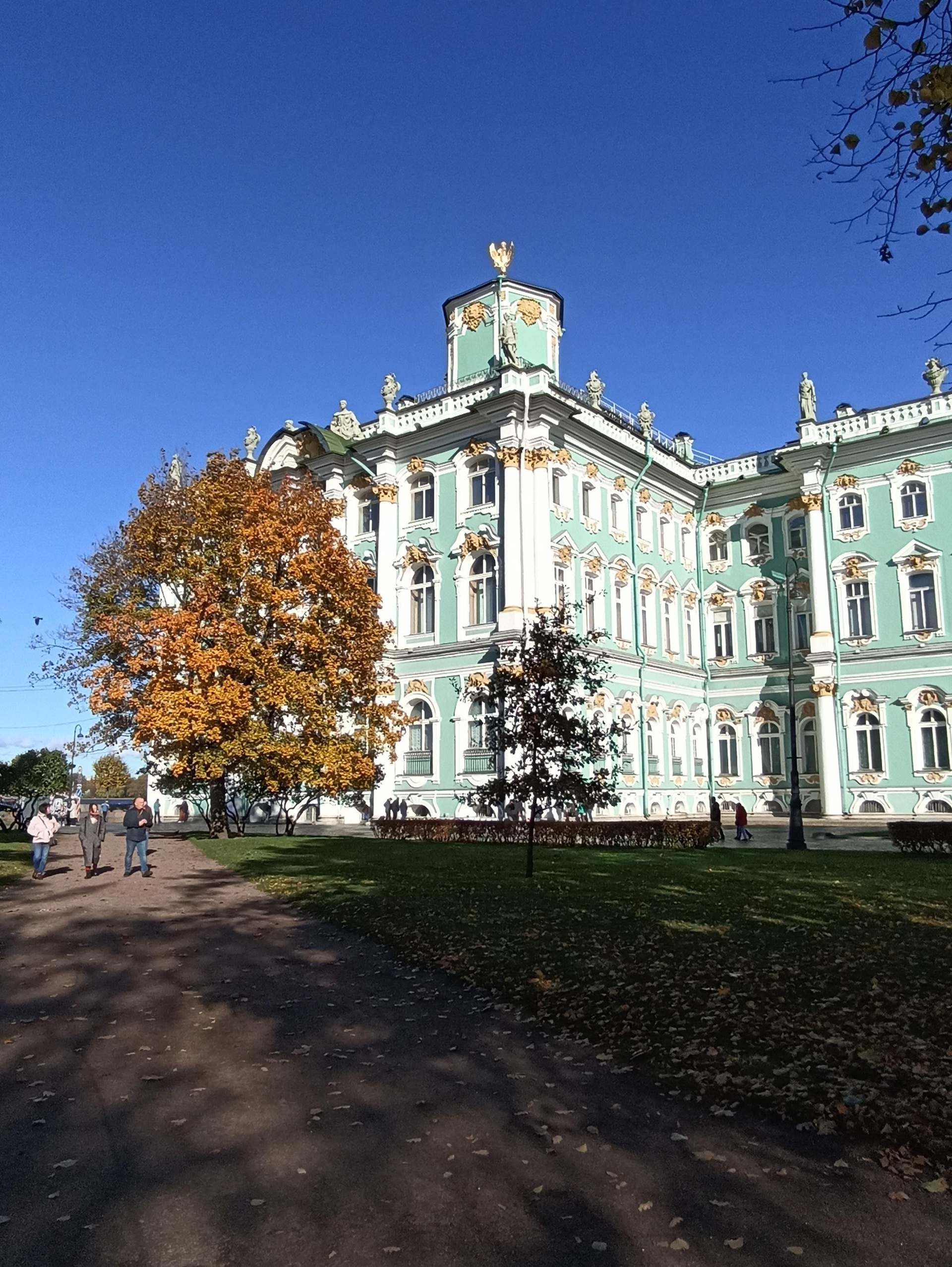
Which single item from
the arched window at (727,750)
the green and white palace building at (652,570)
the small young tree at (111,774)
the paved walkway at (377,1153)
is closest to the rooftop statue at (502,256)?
the green and white palace building at (652,570)

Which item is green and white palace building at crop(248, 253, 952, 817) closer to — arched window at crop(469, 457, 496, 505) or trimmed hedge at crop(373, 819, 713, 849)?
arched window at crop(469, 457, 496, 505)

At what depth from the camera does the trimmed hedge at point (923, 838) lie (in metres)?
22.3

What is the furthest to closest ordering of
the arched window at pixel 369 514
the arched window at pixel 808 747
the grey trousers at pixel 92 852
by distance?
the arched window at pixel 369 514 < the arched window at pixel 808 747 < the grey trousers at pixel 92 852

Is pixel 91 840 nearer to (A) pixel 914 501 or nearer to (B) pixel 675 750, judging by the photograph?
(B) pixel 675 750

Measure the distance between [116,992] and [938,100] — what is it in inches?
388

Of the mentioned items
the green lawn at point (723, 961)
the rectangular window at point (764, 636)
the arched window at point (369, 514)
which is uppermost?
the arched window at point (369, 514)

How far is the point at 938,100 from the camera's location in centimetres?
610

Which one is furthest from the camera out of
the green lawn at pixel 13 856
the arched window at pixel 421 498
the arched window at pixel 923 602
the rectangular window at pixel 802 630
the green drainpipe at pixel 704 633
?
the green drainpipe at pixel 704 633

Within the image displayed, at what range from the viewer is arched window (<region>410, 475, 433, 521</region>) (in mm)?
38844

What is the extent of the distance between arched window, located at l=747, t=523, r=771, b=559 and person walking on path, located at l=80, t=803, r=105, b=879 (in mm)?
32795

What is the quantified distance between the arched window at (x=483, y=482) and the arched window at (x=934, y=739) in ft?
62.3

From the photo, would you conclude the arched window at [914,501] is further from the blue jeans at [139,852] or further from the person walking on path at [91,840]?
the person walking on path at [91,840]

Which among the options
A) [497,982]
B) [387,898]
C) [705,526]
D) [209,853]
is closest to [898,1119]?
[497,982]

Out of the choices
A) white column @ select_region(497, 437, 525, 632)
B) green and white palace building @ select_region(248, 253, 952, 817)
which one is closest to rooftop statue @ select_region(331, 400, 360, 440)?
green and white palace building @ select_region(248, 253, 952, 817)
